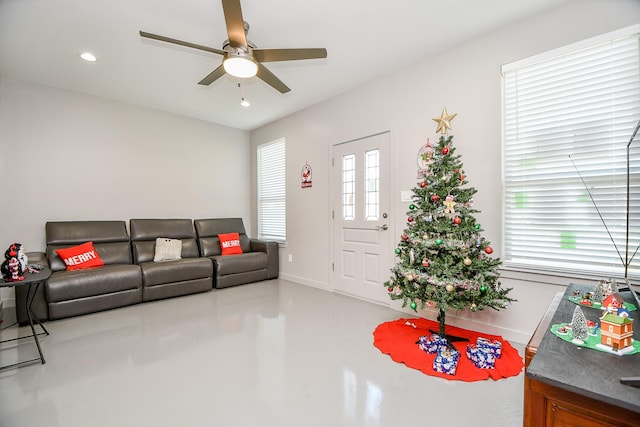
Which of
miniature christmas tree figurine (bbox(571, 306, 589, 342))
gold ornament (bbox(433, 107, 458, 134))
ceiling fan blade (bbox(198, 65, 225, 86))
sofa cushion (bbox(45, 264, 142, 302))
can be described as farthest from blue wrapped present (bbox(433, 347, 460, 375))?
sofa cushion (bbox(45, 264, 142, 302))

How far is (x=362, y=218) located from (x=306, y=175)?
128cm

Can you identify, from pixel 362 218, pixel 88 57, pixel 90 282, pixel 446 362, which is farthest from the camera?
pixel 362 218

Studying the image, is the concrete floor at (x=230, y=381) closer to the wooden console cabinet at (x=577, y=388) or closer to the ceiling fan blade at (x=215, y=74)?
the wooden console cabinet at (x=577, y=388)

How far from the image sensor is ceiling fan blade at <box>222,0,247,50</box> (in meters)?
1.70

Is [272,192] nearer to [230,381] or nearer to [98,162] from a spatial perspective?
[98,162]

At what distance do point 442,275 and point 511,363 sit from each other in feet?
2.55

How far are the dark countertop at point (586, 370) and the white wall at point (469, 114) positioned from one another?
1.64 m

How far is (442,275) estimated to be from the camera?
88.4 inches

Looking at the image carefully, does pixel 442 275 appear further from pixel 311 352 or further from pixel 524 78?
pixel 524 78

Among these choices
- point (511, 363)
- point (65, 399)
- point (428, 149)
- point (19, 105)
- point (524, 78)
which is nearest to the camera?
point (65, 399)

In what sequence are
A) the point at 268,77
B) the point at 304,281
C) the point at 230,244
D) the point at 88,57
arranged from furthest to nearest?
A: the point at 230,244 < the point at 304,281 < the point at 88,57 < the point at 268,77

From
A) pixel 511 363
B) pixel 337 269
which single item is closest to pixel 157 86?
pixel 337 269

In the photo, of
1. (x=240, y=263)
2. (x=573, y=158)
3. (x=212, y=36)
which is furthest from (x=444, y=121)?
(x=240, y=263)

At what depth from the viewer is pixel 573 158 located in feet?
7.22
